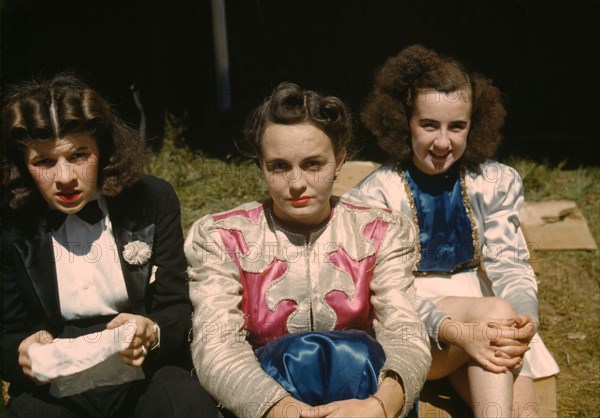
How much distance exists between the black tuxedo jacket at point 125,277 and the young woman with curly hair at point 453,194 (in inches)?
34.3

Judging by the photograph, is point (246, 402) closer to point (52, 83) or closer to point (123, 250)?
point (123, 250)

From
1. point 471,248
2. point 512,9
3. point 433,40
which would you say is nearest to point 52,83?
point 471,248

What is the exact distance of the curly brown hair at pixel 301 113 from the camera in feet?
8.04

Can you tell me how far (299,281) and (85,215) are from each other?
824 millimetres

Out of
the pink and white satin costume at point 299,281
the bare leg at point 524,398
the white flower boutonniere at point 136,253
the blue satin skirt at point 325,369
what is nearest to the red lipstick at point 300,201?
the pink and white satin costume at point 299,281

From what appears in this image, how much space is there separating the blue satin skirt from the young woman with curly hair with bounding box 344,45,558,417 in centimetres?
52

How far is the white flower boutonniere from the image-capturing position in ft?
8.30

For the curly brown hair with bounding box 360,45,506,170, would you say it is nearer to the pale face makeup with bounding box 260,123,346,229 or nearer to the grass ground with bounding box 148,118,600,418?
the pale face makeup with bounding box 260,123,346,229

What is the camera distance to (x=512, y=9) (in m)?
6.15

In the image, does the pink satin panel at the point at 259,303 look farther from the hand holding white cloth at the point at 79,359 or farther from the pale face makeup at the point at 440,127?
the pale face makeup at the point at 440,127

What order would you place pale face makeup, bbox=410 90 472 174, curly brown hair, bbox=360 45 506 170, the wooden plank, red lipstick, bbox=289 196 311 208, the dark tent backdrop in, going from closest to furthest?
red lipstick, bbox=289 196 311 208 → the wooden plank → pale face makeup, bbox=410 90 472 174 → curly brown hair, bbox=360 45 506 170 → the dark tent backdrop

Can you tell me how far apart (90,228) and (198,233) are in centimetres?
40

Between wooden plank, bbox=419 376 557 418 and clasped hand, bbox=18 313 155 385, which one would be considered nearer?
clasped hand, bbox=18 313 155 385

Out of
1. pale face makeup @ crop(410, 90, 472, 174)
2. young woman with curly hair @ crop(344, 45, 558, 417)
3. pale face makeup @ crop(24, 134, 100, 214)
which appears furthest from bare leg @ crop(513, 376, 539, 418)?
pale face makeup @ crop(24, 134, 100, 214)
